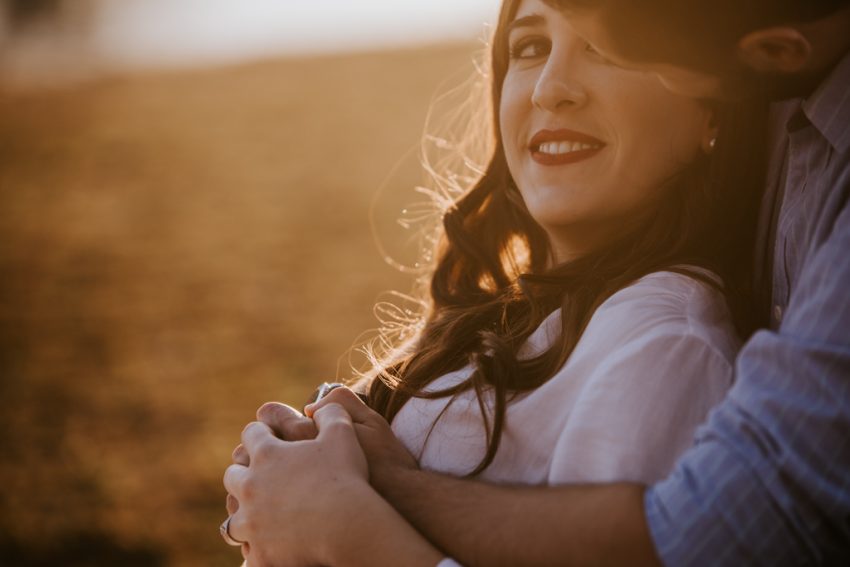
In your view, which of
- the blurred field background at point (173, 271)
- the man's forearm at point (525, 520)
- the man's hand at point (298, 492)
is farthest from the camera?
the blurred field background at point (173, 271)

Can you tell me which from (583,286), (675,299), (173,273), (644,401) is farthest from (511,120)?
(173,273)

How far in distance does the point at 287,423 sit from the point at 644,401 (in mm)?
797

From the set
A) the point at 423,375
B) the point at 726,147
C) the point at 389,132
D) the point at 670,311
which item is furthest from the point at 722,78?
the point at 389,132

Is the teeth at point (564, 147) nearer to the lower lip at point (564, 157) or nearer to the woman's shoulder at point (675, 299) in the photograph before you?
the lower lip at point (564, 157)

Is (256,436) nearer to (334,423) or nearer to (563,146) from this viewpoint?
(334,423)

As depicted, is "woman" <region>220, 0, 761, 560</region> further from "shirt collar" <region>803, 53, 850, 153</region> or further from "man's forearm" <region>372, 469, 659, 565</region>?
"shirt collar" <region>803, 53, 850, 153</region>

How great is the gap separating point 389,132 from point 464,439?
13678 mm

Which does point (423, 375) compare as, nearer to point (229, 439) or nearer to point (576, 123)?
point (576, 123)

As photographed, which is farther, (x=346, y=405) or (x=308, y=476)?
(x=346, y=405)

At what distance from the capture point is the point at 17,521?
16.9ft

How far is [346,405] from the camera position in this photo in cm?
189

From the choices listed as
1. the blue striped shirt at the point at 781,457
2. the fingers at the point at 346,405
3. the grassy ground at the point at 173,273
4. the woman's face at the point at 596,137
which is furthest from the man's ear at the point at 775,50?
the grassy ground at the point at 173,273

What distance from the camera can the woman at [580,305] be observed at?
146cm

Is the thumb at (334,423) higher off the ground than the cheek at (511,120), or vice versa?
the cheek at (511,120)
